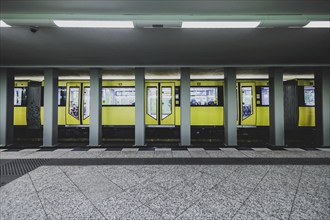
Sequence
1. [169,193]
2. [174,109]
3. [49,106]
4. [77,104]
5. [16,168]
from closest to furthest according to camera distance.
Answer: [169,193]
[16,168]
[49,106]
[174,109]
[77,104]

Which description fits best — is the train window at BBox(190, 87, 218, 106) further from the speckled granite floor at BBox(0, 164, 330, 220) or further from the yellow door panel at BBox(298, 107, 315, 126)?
the speckled granite floor at BBox(0, 164, 330, 220)

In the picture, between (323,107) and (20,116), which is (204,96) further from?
(20,116)

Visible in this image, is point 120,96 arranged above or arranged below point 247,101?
above

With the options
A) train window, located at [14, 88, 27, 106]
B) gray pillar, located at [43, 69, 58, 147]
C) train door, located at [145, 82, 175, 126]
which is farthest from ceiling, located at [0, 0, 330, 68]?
train window, located at [14, 88, 27, 106]

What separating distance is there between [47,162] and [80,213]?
Answer: 10.00 feet

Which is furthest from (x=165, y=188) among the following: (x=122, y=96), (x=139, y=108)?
(x=122, y=96)

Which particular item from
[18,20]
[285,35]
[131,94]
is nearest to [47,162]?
[18,20]

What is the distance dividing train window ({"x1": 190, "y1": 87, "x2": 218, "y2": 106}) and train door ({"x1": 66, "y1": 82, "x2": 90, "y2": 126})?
4283 millimetres

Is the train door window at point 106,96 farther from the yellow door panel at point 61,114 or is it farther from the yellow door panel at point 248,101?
the yellow door panel at point 248,101

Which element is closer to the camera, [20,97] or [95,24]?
[95,24]

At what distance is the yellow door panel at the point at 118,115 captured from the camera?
8297mm

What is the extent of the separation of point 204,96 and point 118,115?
3492 millimetres

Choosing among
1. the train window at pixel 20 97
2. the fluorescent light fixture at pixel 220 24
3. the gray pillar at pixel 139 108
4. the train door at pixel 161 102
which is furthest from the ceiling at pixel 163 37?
the train window at pixel 20 97

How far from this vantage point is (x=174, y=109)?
8305 millimetres
